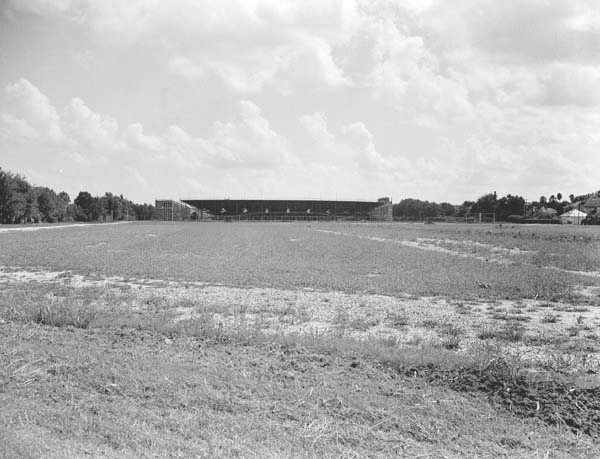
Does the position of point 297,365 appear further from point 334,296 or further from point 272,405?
point 334,296

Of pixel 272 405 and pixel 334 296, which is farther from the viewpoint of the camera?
pixel 334 296

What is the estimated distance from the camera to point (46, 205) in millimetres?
120688

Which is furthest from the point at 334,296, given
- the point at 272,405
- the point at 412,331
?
the point at 272,405

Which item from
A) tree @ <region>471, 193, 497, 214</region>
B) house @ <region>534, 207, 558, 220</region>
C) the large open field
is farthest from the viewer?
tree @ <region>471, 193, 497, 214</region>

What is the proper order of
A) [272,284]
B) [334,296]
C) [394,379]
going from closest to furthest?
[394,379]
[334,296]
[272,284]

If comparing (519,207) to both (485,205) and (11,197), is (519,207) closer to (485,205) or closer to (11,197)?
(485,205)

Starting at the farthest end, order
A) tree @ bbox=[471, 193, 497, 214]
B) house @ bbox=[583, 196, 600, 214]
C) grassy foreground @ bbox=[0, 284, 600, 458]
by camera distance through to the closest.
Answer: tree @ bbox=[471, 193, 497, 214]
house @ bbox=[583, 196, 600, 214]
grassy foreground @ bbox=[0, 284, 600, 458]

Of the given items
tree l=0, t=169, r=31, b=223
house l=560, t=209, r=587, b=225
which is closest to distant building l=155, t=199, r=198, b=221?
tree l=0, t=169, r=31, b=223

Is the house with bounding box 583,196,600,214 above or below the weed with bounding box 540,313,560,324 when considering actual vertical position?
above

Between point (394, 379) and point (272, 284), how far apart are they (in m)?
10.7

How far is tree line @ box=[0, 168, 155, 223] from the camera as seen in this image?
97000 mm

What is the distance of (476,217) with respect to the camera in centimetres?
16488

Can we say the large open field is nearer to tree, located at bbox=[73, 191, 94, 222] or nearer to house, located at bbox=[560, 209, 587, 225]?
house, located at bbox=[560, 209, 587, 225]

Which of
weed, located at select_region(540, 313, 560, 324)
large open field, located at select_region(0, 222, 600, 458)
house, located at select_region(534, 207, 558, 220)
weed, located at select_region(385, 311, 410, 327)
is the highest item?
house, located at select_region(534, 207, 558, 220)
